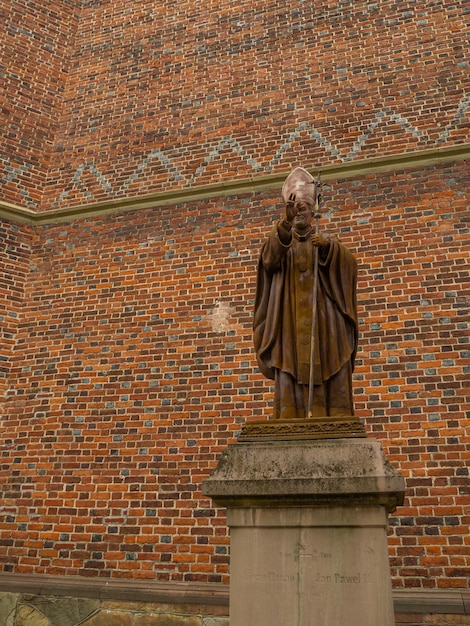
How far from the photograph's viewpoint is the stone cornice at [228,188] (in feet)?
21.9

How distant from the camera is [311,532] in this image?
3.12 metres

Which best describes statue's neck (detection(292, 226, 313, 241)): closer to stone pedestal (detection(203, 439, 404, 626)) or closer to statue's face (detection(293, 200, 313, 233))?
statue's face (detection(293, 200, 313, 233))

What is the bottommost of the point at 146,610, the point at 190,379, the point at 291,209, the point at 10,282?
the point at 146,610

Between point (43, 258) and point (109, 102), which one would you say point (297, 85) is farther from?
point (43, 258)

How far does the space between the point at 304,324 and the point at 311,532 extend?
4.21 ft

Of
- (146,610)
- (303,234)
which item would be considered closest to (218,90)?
(303,234)

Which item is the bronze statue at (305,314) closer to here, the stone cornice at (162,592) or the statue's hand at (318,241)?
the statue's hand at (318,241)

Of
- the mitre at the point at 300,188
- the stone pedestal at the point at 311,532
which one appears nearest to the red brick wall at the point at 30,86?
the mitre at the point at 300,188

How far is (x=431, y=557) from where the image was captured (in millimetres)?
5023

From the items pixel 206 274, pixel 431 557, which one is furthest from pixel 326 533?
pixel 206 274

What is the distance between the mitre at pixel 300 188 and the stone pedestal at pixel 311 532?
166 cm

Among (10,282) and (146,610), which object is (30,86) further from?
(146,610)

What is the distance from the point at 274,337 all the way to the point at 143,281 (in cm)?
359

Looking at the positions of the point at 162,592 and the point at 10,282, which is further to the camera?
the point at 10,282
